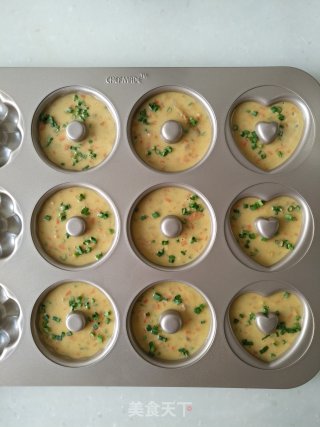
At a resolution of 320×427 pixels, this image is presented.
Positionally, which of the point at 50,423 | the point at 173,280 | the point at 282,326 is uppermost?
the point at 173,280

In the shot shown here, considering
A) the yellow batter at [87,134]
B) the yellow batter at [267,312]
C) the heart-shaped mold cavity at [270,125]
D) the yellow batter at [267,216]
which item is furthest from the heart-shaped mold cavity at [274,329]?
the yellow batter at [87,134]

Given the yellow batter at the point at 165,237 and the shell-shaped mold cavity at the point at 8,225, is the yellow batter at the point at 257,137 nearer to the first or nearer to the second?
the yellow batter at the point at 165,237

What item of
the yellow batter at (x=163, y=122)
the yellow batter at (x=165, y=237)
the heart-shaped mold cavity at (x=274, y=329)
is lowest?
the heart-shaped mold cavity at (x=274, y=329)

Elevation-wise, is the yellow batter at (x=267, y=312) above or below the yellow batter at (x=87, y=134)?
below

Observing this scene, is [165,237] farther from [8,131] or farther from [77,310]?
[8,131]

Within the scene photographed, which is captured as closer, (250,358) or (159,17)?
(250,358)

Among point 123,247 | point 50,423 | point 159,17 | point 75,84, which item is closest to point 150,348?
point 123,247

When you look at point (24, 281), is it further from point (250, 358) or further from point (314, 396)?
point (314, 396)

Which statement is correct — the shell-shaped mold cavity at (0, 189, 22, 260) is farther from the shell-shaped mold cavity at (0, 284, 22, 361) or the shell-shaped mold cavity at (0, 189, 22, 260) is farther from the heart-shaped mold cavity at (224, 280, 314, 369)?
the heart-shaped mold cavity at (224, 280, 314, 369)
